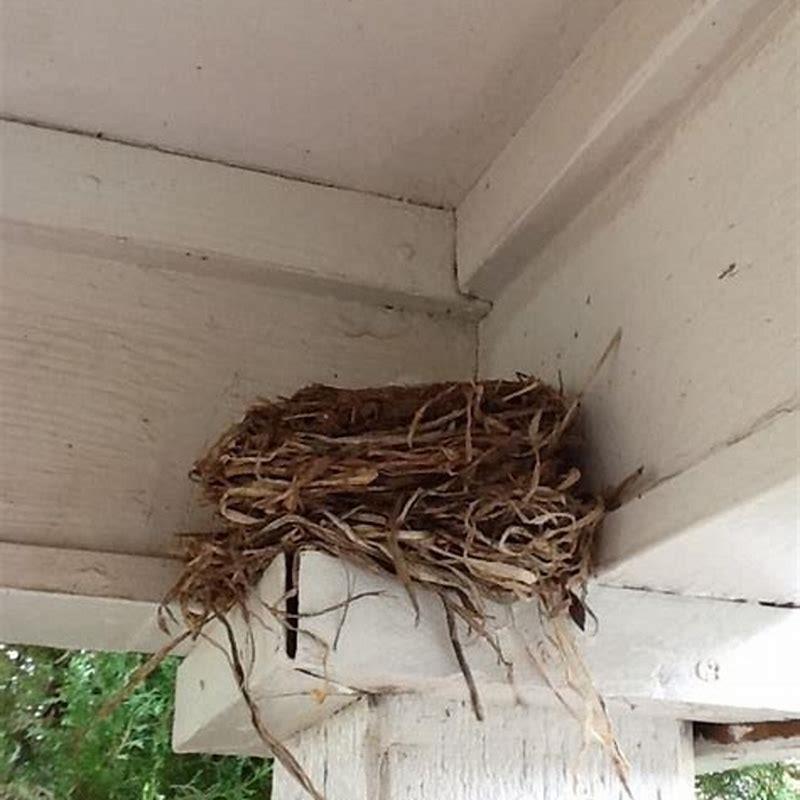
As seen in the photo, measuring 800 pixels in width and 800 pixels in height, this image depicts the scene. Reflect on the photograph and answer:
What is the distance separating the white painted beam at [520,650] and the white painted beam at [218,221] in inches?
11.8

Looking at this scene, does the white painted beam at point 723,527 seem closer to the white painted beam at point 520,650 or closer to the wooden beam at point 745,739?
the white painted beam at point 520,650

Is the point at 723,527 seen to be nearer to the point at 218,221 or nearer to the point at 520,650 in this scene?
the point at 520,650

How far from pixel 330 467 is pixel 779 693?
316mm

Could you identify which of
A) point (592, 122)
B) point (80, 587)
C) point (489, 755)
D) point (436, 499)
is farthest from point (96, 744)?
point (592, 122)

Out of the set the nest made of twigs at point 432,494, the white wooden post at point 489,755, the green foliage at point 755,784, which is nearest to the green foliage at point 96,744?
the green foliage at point 755,784

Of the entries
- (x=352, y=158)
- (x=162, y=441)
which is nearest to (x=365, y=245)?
(x=352, y=158)

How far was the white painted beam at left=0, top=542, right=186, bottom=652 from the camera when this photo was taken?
102 centimetres

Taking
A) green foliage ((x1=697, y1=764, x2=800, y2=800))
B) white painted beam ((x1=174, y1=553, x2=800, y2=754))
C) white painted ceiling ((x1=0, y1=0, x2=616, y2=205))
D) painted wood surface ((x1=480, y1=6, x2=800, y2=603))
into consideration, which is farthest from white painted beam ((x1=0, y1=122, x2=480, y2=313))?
green foliage ((x1=697, y1=764, x2=800, y2=800))

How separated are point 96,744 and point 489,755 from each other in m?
0.68

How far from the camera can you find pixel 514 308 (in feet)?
3.76

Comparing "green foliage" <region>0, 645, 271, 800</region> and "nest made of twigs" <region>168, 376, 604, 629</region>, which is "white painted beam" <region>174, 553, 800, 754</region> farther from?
"green foliage" <region>0, 645, 271, 800</region>

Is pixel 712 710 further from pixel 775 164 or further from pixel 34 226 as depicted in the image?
pixel 34 226

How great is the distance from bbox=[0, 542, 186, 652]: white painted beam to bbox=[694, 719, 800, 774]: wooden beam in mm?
382

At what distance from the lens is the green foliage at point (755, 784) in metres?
1.41
